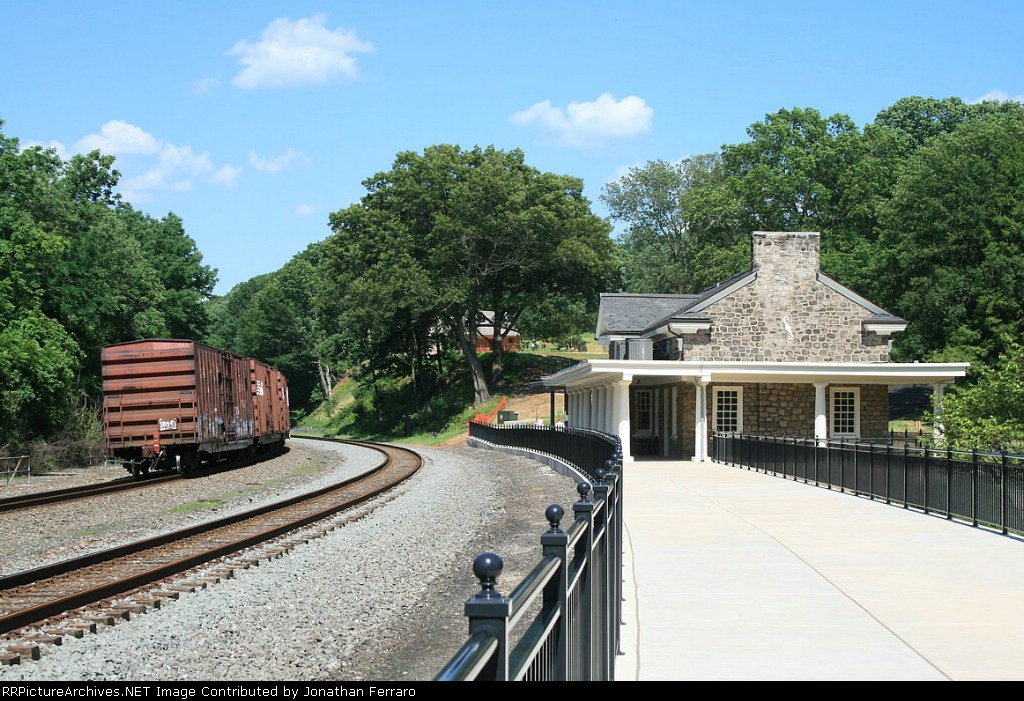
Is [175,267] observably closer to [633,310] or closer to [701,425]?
[633,310]

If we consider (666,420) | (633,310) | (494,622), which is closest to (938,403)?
(666,420)

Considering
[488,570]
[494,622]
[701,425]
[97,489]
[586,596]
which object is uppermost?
[488,570]

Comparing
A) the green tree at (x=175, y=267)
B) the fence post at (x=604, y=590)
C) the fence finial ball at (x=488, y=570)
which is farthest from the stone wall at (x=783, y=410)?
the green tree at (x=175, y=267)

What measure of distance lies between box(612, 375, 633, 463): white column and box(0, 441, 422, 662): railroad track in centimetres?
1445

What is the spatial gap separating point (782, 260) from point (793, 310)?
1.75 metres

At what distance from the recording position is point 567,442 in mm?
28875

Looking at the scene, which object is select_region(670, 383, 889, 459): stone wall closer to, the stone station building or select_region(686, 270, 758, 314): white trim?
the stone station building

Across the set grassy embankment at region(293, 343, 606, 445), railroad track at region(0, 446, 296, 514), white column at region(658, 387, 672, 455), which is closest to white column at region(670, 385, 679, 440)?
white column at region(658, 387, 672, 455)

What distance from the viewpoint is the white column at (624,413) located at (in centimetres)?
3262

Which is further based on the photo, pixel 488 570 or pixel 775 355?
pixel 775 355

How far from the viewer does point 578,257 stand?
67.4 meters

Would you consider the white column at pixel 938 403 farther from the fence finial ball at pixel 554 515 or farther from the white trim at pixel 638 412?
the fence finial ball at pixel 554 515

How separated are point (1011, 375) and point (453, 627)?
20461 millimetres
